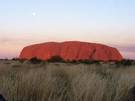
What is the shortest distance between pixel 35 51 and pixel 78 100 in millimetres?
148888

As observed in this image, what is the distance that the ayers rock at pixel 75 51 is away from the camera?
5714 inches

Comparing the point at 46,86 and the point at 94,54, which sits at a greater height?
the point at 46,86

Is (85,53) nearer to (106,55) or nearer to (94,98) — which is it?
(106,55)

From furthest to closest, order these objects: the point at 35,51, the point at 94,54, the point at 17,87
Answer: the point at 35,51
the point at 94,54
the point at 17,87

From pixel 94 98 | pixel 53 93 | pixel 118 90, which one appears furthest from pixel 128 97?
pixel 53 93

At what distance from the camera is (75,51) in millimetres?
147375

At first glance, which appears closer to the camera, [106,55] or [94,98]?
[94,98]

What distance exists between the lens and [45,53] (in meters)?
147

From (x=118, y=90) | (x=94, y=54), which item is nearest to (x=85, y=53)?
(x=94, y=54)

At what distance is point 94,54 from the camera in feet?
476

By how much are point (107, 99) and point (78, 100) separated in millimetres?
661

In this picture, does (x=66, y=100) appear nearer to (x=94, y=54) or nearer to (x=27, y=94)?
(x=27, y=94)

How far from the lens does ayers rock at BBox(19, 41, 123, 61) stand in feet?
476

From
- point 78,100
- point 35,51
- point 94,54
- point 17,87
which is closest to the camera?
point 78,100
